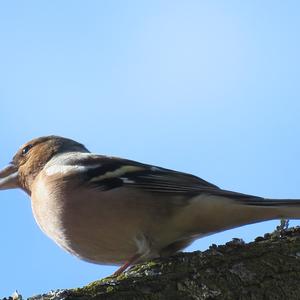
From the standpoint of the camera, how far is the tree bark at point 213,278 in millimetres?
2816

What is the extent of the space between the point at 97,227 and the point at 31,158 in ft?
7.64

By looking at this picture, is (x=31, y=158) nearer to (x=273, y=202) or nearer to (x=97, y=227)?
(x=97, y=227)

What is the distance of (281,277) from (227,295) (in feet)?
1.02

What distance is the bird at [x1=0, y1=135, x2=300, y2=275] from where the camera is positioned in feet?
15.4

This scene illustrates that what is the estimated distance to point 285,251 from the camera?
128 inches

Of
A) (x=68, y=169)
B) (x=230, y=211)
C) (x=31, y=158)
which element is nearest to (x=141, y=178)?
(x=68, y=169)

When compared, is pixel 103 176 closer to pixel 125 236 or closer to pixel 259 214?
pixel 125 236

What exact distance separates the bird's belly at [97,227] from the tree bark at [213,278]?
5.01ft

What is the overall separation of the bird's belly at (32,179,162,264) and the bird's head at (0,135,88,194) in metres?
1.61

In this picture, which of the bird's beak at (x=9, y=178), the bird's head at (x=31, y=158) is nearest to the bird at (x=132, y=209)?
the bird's head at (x=31, y=158)

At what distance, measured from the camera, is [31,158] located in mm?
7020

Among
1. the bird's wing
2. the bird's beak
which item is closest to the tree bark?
the bird's wing

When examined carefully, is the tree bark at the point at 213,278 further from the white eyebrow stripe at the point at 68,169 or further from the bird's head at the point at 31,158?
the bird's head at the point at 31,158

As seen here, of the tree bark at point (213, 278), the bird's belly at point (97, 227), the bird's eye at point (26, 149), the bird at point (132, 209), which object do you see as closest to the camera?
the tree bark at point (213, 278)
